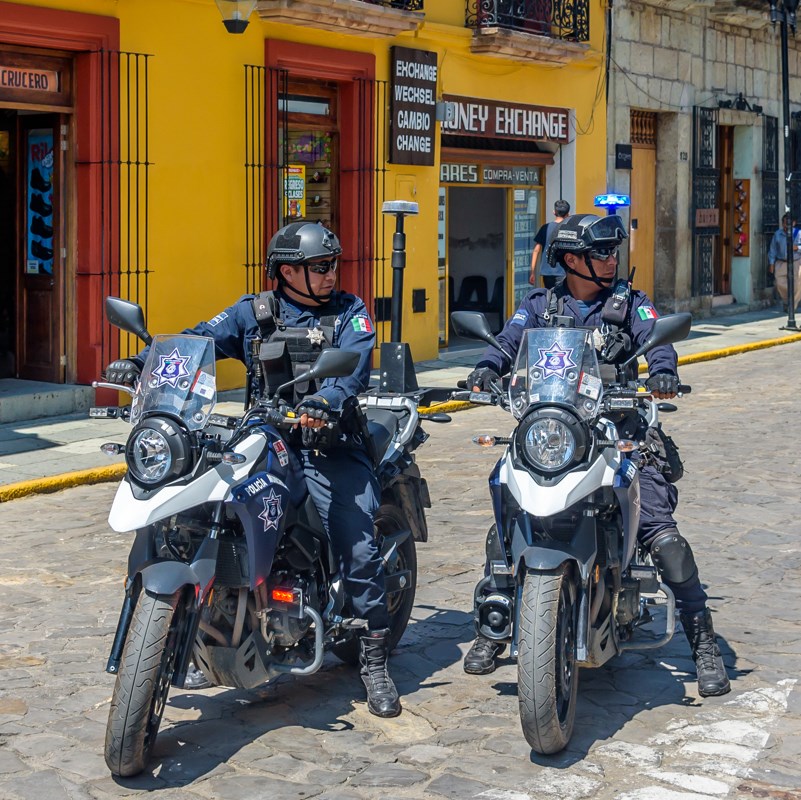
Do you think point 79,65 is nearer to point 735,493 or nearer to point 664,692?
point 735,493

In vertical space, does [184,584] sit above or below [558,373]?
below

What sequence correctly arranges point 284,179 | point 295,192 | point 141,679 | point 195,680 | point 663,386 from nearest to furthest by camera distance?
point 141,679
point 663,386
point 195,680
point 284,179
point 295,192

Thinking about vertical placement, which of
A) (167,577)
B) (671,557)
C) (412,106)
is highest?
(412,106)

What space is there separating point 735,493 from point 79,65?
7115 millimetres

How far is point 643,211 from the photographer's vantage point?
22.5 m

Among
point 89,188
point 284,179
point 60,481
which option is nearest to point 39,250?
point 89,188

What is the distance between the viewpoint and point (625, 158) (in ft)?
69.2

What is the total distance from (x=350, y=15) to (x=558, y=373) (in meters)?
10.9

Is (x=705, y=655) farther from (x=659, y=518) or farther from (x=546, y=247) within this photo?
(x=546, y=247)

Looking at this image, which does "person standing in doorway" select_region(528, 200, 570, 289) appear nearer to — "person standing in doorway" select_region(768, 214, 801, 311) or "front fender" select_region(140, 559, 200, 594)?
"person standing in doorway" select_region(768, 214, 801, 311)

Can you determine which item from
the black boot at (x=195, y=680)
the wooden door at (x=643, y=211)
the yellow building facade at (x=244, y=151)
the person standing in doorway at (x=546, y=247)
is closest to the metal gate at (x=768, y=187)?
the wooden door at (x=643, y=211)

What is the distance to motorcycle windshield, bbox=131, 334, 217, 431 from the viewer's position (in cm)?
464

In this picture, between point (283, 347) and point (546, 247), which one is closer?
point (283, 347)

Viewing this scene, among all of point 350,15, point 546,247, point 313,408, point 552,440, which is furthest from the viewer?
point 546,247
